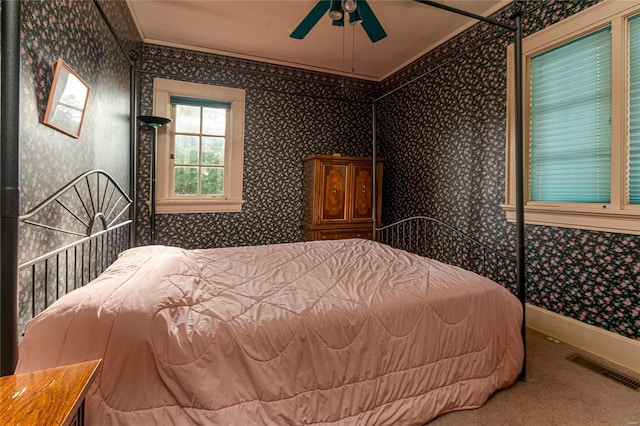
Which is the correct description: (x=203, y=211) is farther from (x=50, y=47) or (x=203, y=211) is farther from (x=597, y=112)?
(x=597, y=112)

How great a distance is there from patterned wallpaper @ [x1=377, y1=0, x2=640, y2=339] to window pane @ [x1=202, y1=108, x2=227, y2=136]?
219 centimetres

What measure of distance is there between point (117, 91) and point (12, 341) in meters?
2.20

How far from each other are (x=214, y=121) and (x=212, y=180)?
2.38ft

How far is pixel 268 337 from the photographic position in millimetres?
1179

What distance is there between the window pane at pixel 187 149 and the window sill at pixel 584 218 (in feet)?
11.0

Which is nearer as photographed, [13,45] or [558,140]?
[13,45]

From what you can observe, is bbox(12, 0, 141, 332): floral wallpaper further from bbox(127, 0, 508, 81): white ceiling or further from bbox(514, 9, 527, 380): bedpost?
bbox(514, 9, 527, 380): bedpost

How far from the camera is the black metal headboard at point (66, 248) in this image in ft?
4.02

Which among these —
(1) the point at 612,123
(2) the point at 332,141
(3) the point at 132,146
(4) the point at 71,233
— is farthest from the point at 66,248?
(2) the point at 332,141

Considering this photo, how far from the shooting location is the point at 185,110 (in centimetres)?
364

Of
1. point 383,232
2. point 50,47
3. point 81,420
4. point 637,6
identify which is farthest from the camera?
point 383,232

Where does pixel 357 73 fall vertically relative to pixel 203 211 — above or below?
above

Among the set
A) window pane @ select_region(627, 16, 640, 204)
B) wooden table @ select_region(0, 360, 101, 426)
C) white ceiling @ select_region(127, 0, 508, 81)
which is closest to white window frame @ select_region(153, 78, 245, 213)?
white ceiling @ select_region(127, 0, 508, 81)

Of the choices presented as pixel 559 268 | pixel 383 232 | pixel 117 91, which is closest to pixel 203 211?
pixel 117 91
